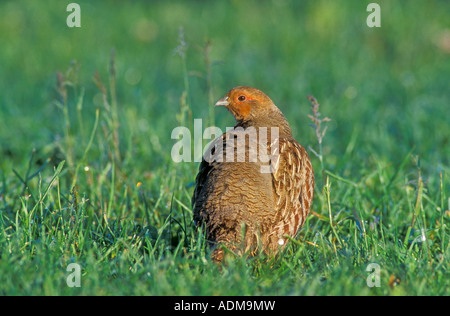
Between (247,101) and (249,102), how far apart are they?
0.7 inches

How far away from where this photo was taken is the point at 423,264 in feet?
11.0

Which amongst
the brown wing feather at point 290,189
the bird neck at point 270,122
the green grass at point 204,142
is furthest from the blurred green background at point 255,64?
the brown wing feather at point 290,189

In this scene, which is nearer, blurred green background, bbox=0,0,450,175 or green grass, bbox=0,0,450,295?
green grass, bbox=0,0,450,295

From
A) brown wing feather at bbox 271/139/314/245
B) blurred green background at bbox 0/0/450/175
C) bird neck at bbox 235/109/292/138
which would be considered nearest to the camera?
brown wing feather at bbox 271/139/314/245

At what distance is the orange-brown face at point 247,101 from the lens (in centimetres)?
443

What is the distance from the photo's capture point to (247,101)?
4.45m

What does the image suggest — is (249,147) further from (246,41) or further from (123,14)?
(123,14)

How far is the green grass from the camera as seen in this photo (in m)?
3.25

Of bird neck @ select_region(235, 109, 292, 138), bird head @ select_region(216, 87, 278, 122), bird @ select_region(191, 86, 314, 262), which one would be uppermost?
bird head @ select_region(216, 87, 278, 122)

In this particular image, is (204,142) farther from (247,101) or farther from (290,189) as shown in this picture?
(290,189)

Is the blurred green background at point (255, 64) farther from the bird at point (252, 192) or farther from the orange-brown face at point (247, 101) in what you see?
the bird at point (252, 192)

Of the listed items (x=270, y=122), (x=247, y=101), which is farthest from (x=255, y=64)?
(x=270, y=122)

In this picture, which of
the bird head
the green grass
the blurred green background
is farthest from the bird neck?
the blurred green background

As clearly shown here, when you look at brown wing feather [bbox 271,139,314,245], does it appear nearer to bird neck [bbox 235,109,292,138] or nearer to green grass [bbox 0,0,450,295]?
green grass [bbox 0,0,450,295]
